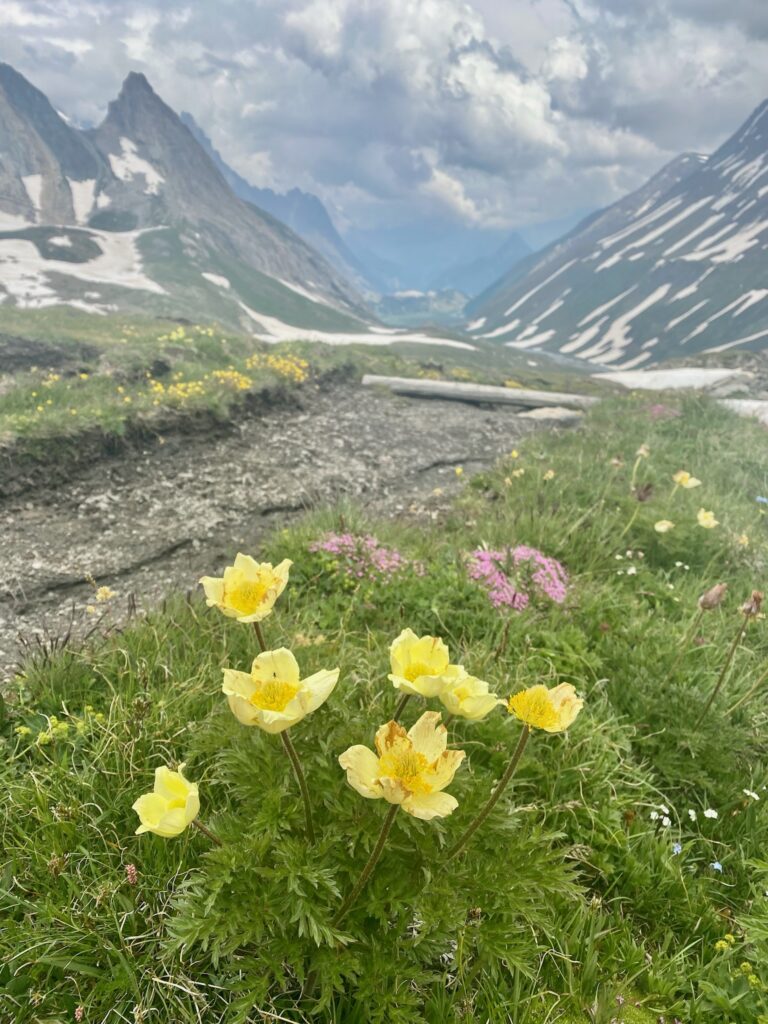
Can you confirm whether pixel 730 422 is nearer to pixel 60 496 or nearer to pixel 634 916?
pixel 634 916

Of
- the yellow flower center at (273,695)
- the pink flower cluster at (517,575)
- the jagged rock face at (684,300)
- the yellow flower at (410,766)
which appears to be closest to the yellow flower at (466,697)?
the yellow flower at (410,766)

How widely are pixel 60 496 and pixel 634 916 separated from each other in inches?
277

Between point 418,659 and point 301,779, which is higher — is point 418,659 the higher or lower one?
the higher one

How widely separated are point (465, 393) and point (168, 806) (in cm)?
1508

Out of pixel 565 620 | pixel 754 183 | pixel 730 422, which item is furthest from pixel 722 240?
pixel 565 620

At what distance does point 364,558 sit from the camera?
16.7 feet

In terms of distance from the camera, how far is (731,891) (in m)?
2.61

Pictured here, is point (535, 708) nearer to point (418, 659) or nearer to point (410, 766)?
point (418, 659)

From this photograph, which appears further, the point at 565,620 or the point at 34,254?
the point at 34,254

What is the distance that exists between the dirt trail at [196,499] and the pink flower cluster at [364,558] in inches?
56.2

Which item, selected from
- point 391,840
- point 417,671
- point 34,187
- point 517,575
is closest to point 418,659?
point 417,671

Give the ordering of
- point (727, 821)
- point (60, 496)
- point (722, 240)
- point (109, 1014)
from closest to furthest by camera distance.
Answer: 1. point (109, 1014)
2. point (727, 821)
3. point (60, 496)
4. point (722, 240)

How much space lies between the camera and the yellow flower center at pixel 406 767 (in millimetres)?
1336

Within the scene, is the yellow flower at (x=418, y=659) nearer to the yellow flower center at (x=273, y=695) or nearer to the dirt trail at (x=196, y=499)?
the yellow flower center at (x=273, y=695)
